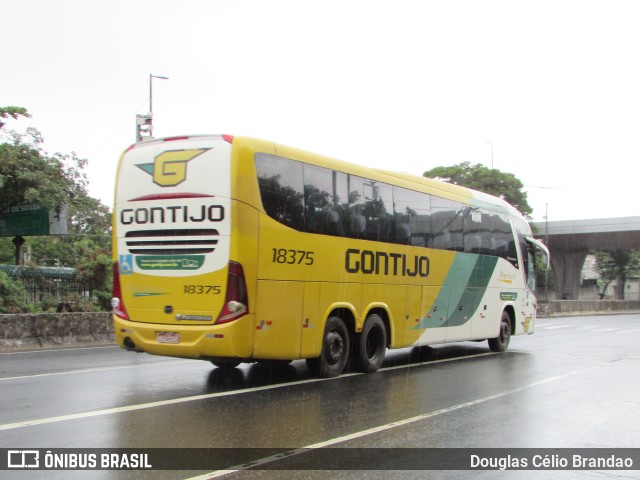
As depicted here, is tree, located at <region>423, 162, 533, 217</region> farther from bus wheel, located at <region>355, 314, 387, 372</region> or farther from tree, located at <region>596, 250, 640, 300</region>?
bus wheel, located at <region>355, 314, 387, 372</region>

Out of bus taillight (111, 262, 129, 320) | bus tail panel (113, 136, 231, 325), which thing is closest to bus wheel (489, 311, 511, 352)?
bus tail panel (113, 136, 231, 325)

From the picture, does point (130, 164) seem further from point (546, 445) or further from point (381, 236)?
point (546, 445)

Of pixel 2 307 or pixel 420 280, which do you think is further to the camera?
pixel 2 307

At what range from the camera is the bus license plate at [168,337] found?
912 cm

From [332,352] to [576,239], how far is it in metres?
63.4

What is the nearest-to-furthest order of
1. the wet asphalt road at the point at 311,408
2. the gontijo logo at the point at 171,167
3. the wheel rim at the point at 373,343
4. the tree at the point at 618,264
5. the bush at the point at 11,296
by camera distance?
1. the wet asphalt road at the point at 311,408
2. the gontijo logo at the point at 171,167
3. the wheel rim at the point at 373,343
4. the bush at the point at 11,296
5. the tree at the point at 618,264

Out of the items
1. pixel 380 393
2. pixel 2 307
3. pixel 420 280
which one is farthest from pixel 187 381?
pixel 2 307

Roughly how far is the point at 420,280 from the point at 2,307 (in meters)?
11.6

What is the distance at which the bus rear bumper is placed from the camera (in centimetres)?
888

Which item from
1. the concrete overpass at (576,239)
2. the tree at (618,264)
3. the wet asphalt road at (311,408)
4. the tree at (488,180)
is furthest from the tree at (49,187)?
the tree at (618,264)

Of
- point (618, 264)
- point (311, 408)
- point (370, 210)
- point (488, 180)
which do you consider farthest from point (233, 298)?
point (618, 264)

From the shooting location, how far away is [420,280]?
43.2 ft

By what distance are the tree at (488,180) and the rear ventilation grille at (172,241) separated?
1754 inches

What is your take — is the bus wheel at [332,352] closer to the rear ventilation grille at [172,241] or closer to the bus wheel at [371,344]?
the bus wheel at [371,344]
